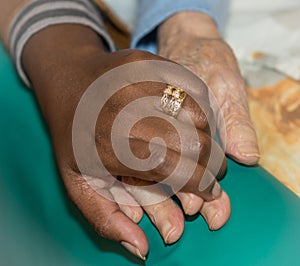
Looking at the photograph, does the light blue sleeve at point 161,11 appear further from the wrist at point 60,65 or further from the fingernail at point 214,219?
the fingernail at point 214,219

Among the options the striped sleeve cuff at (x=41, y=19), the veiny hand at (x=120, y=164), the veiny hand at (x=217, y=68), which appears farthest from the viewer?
the striped sleeve cuff at (x=41, y=19)

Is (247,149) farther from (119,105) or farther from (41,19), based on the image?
(41,19)

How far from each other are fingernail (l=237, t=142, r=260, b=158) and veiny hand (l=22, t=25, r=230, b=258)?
61 millimetres

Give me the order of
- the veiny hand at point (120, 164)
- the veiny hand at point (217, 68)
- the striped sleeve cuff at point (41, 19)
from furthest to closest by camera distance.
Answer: the striped sleeve cuff at point (41, 19) → the veiny hand at point (217, 68) → the veiny hand at point (120, 164)

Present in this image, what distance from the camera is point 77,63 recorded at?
649mm

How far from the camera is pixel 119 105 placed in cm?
56

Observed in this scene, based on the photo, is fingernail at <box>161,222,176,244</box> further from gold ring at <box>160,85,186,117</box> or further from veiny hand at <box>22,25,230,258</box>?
gold ring at <box>160,85,186,117</box>

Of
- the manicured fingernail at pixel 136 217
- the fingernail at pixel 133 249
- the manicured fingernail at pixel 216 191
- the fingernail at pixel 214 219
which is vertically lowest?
the fingernail at pixel 133 249

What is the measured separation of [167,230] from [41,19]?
354 millimetres

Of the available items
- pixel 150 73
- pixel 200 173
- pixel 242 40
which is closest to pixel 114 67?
pixel 150 73

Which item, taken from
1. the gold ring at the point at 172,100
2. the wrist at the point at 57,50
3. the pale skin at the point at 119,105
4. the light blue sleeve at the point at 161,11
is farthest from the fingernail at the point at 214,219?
the light blue sleeve at the point at 161,11

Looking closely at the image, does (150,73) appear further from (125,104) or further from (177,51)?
(177,51)

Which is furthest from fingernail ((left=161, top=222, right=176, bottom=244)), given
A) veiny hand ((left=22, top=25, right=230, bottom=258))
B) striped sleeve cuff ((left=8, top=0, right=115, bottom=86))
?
striped sleeve cuff ((left=8, top=0, right=115, bottom=86))

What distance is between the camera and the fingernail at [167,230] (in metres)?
0.57
